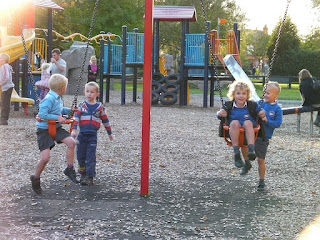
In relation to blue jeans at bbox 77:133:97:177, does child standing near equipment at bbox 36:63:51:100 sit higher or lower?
higher

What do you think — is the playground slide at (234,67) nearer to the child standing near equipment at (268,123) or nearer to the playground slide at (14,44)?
the playground slide at (14,44)

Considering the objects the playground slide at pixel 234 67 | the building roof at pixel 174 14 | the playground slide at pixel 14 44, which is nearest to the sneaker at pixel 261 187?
the playground slide at pixel 14 44

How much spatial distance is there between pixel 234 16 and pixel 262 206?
50.1m

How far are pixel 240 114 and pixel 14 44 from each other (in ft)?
32.2

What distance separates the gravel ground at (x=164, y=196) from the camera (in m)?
4.25

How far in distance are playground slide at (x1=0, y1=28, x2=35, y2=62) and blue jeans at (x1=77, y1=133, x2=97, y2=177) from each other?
8439 mm

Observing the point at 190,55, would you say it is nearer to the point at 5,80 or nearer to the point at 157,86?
the point at 157,86

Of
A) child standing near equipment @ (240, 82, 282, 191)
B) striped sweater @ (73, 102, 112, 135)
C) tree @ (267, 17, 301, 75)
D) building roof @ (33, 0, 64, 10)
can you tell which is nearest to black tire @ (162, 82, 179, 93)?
building roof @ (33, 0, 64, 10)

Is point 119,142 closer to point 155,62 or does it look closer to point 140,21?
point 155,62

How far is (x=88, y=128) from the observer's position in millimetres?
5883

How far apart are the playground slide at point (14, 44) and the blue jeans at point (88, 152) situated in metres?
8.44

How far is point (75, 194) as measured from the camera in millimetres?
5430

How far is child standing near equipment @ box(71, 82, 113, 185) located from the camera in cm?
586

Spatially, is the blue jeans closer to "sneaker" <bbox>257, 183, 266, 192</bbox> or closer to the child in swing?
the child in swing
